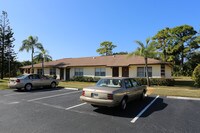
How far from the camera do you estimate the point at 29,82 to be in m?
14.9

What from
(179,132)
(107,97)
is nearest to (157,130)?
(179,132)

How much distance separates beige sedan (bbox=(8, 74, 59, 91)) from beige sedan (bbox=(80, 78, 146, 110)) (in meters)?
9.00

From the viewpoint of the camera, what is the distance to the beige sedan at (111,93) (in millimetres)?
6880

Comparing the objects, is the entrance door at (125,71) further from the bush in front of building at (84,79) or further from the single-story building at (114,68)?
the bush in front of building at (84,79)

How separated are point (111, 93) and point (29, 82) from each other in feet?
34.9

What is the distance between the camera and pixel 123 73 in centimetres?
2253

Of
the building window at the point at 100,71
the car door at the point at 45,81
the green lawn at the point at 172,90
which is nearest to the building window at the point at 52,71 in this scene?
the building window at the point at 100,71

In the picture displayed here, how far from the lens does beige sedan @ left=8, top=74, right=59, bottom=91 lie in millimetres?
14361

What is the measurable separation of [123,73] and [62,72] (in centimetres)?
1136

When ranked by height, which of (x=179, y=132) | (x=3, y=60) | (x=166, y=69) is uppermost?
(x=3, y=60)

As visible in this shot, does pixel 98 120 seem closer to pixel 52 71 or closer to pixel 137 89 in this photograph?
pixel 137 89

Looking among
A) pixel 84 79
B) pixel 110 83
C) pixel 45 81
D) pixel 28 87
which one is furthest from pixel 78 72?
pixel 110 83

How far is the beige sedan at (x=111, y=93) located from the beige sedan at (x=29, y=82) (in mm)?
8996

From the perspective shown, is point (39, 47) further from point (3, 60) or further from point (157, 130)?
point (157, 130)
